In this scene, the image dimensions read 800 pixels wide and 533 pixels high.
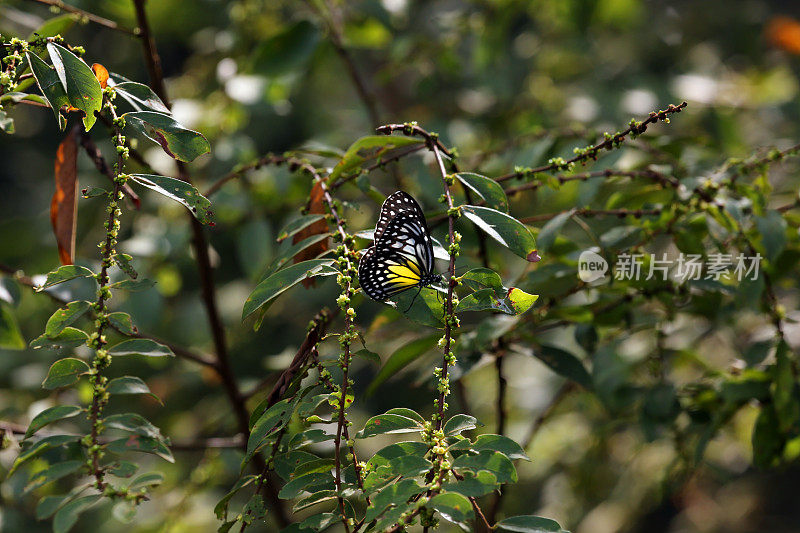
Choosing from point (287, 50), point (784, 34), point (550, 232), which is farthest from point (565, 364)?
point (784, 34)

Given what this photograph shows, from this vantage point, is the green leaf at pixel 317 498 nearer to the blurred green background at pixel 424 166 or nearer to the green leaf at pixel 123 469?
the green leaf at pixel 123 469

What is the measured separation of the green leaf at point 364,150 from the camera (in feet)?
2.94

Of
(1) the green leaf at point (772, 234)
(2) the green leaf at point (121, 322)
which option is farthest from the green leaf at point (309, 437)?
(1) the green leaf at point (772, 234)

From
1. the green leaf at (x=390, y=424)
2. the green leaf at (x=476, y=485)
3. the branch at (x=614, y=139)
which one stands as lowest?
the green leaf at (x=476, y=485)

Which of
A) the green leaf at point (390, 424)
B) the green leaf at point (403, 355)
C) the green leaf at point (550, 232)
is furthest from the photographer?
the green leaf at point (403, 355)

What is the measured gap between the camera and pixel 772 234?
1020 mm

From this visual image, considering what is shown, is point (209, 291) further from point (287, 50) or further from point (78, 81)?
point (287, 50)

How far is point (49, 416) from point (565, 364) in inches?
29.1

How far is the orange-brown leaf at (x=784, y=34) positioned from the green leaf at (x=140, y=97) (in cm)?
208

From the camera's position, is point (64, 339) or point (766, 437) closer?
point (64, 339)

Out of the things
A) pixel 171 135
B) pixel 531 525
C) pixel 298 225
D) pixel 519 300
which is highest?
pixel 171 135

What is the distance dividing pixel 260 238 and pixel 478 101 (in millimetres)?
1047

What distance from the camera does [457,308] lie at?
74 centimetres

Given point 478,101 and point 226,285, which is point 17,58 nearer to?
point 226,285
